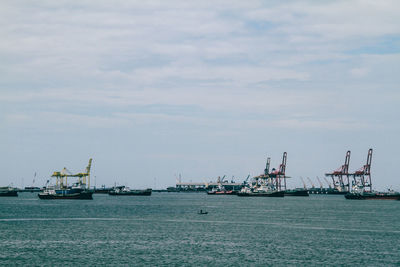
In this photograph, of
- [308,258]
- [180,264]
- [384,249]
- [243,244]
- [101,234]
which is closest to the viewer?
[180,264]

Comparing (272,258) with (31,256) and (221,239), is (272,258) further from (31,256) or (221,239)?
(31,256)

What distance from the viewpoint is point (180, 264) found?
6319 centimetres

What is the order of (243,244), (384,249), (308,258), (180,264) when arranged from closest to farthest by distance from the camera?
(180,264) → (308,258) → (384,249) → (243,244)

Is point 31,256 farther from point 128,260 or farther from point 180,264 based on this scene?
point 180,264

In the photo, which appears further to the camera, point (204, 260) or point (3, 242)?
point (3, 242)

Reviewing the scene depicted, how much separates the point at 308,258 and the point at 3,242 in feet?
150

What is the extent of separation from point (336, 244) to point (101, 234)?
40032 mm

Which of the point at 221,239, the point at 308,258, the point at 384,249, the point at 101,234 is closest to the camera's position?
the point at 308,258

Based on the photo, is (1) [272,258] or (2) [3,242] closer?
(1) [272,258]

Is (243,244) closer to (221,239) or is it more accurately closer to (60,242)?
(221,239)

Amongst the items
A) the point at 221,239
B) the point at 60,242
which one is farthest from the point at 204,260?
the point at 60,242

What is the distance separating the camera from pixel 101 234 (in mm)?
92562

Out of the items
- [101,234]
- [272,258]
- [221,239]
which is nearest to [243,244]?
[221,239]

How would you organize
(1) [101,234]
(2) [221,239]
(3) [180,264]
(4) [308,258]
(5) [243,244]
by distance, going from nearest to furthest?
1. (3) [180,264]
2. (4) [308,258]
3. (5) [243,244]
4. (2) [221,239]
5. (1) [101,234]
